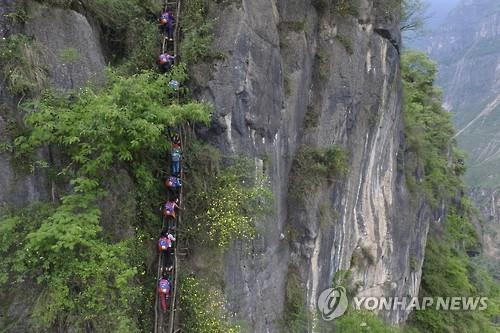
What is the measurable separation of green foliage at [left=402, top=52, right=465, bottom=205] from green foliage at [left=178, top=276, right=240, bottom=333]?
16260mm

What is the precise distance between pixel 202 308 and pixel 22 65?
569 cm

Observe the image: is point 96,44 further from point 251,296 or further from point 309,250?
point 309,250

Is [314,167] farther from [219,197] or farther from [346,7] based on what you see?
[346,7]

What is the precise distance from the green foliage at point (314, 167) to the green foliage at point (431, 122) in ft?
36.1

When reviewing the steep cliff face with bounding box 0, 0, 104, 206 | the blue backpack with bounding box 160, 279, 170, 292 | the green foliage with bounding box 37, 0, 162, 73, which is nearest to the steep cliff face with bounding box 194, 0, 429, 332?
the blue backpack with bounding box 160, 279, 170, 292

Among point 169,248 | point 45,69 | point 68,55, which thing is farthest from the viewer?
point 169,248

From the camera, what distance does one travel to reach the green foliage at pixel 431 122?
23.2 metres

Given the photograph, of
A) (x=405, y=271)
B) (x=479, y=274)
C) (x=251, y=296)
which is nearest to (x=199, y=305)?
(x=251, y=296)

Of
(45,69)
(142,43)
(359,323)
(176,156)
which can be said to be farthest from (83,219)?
(359,323)

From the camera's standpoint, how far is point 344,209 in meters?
14.0

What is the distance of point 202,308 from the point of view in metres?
8.37

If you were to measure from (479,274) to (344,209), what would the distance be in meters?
16.8

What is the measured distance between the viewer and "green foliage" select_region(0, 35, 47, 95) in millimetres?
7300

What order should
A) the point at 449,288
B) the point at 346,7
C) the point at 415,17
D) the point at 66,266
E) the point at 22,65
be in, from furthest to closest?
the point at 415,17 < the point at 449,288 < the point at 346,7 < the point at 22,65 < the point at 66,266
